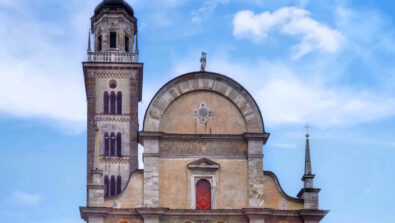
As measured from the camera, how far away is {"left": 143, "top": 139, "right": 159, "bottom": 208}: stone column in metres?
39.7

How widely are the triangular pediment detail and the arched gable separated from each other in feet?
7.68

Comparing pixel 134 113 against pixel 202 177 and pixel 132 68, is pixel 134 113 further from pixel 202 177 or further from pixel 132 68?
pixel 202 177

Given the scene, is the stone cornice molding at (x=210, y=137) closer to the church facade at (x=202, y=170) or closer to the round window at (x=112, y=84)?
the church facade at (x=202, y=170)

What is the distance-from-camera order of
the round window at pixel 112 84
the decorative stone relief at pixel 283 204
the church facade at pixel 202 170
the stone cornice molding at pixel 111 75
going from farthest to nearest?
the round window at pixel 112 84 → the stone cornice molding at pixel 111 75 → the decorative stone relief at pixel 283 204 → the church facade at pixel 202 170

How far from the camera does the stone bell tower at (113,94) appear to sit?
197 ft

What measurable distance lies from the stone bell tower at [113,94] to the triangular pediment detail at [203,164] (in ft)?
62.9

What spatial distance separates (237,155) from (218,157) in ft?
2.93

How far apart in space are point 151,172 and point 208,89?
494 centimetres

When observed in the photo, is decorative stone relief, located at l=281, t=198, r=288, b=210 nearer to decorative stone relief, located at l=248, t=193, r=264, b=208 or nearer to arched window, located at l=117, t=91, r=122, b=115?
decorative stone relief, located at l=248, t=193, r=264, b=208

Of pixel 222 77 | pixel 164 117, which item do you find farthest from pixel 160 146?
pixel 222 77

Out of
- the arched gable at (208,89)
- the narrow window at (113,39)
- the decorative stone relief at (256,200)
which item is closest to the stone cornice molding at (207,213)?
the decorative stone relief at (256,200)

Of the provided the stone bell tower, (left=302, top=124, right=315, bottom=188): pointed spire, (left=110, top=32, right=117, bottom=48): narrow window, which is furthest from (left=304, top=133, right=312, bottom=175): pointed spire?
(left=110, top=32, right=117, bottom=48): narrow window

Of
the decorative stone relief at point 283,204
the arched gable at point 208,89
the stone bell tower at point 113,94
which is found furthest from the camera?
the stone bell tower at point 113,94

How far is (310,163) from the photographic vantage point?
40.8 m
